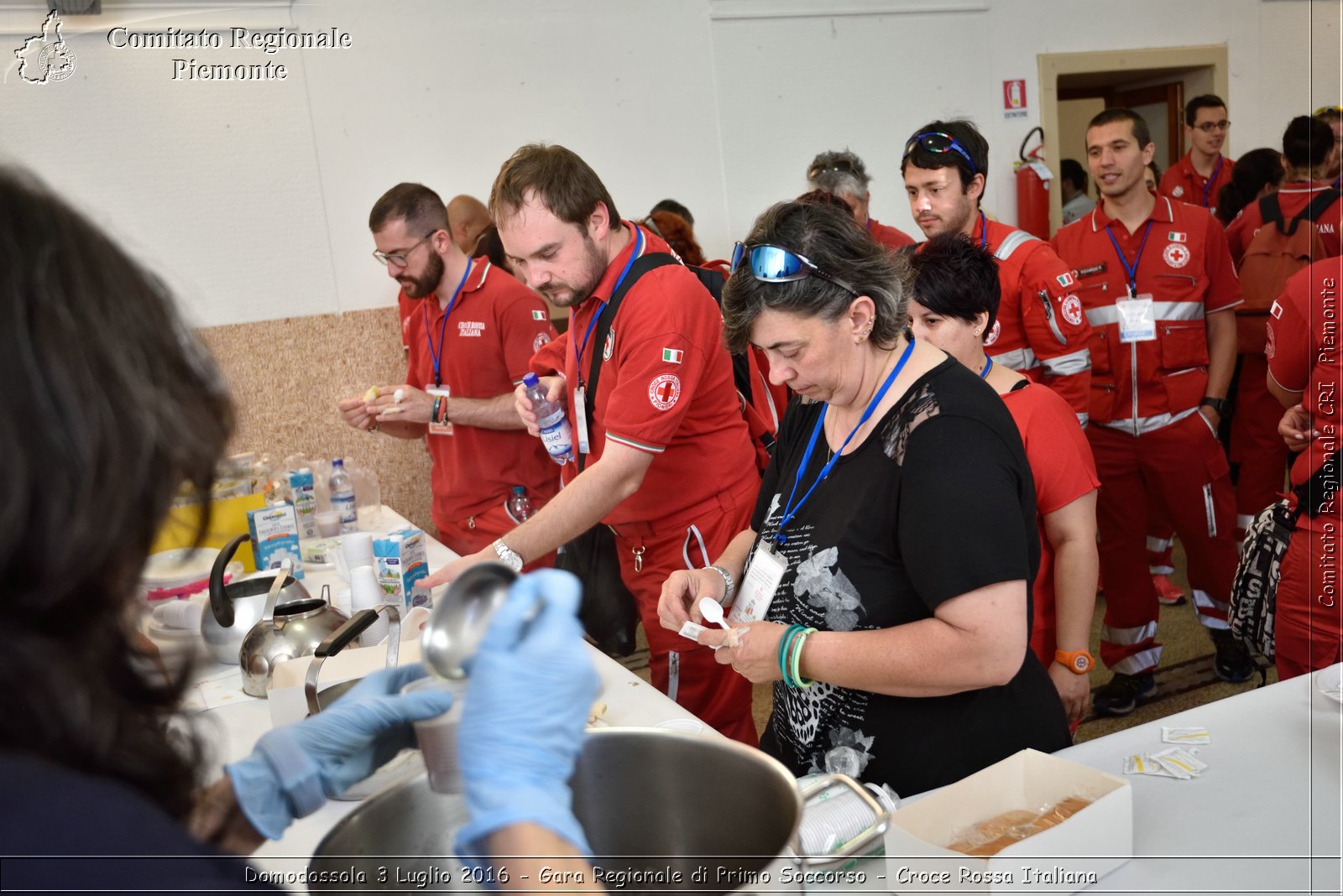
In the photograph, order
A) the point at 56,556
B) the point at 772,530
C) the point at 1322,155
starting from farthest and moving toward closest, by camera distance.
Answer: the point at 1322,155, the point at 772,530, the point at 56,556

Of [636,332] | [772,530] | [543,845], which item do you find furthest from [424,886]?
[636,332]

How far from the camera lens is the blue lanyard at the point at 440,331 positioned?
349cm

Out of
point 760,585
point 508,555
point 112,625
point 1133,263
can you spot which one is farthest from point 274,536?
point 1133,263

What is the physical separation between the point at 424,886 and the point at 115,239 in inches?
28.7

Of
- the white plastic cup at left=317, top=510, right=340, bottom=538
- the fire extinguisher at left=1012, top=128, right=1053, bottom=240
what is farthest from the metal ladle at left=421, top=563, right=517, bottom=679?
the fire extinguisher at left=1012, top=128, right=1053, bottom=240

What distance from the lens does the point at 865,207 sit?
4281 millimetres

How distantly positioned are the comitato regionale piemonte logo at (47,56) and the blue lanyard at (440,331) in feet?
5.80

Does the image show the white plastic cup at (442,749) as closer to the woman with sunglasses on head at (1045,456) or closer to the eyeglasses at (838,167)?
the woman with sunglasses on head at (1045,456)

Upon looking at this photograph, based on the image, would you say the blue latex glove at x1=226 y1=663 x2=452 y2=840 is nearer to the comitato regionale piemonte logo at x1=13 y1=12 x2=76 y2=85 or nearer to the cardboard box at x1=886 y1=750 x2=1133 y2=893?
the cardboard box at x1=886 y1=750 x2=1133 y2=893

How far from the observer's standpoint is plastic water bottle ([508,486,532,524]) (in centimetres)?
341

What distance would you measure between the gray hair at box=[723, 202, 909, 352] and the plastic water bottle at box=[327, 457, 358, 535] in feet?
7.41

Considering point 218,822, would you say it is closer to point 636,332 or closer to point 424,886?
point 424,886

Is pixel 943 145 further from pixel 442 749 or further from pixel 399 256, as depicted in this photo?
pixel 442 749

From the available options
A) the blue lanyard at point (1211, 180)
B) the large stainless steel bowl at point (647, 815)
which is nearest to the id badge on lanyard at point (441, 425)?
the large stainless steel bowl at point (647, 815)
